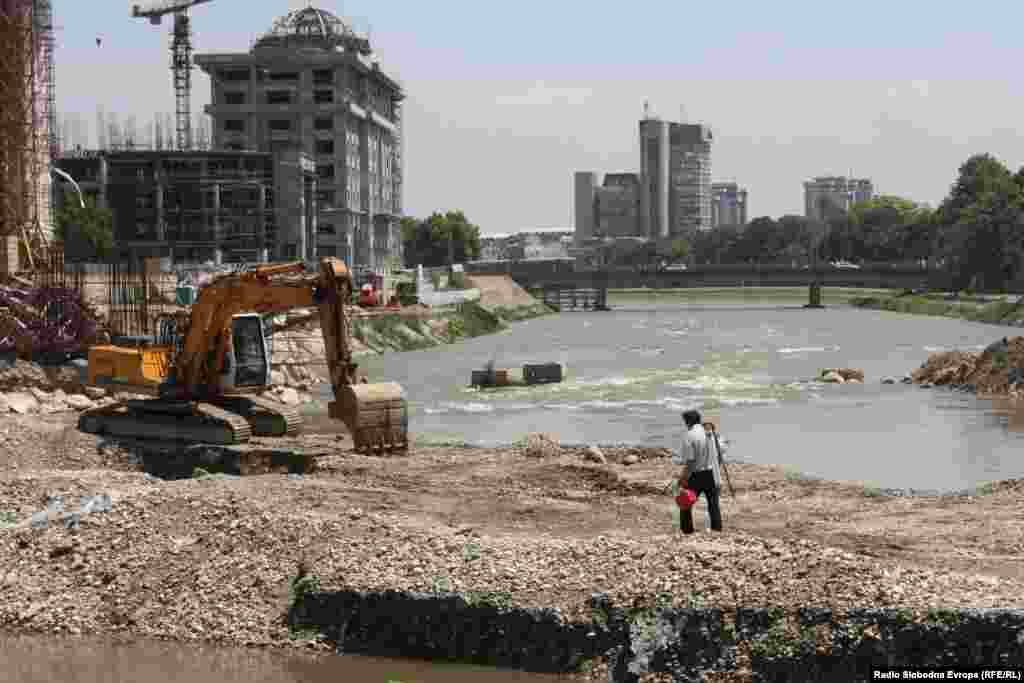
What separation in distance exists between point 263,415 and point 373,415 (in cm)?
384

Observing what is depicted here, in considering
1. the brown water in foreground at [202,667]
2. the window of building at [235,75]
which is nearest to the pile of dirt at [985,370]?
the brown water in foreground at [202,667]

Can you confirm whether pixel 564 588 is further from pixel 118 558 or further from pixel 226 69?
pixel 226 69

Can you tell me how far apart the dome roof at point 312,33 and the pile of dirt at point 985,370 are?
12434cm

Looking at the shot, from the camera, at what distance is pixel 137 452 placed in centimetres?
3275

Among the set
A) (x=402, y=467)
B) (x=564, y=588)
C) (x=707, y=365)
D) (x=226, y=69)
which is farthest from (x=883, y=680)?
(x=226, y=69)

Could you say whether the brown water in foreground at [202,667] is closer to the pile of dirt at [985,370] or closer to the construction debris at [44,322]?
the construction debris at [44,322]

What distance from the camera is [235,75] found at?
164250mm

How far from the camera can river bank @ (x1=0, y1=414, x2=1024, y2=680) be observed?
1727 centimetres

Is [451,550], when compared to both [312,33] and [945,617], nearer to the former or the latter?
[945,617]

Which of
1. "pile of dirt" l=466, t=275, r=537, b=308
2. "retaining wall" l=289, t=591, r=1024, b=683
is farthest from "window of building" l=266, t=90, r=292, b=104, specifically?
"retaining wall" l=289, t=591, r=1024, b=683

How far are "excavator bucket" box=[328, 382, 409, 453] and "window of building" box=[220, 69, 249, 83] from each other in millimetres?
140063

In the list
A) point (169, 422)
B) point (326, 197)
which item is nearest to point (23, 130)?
point (169, 422)

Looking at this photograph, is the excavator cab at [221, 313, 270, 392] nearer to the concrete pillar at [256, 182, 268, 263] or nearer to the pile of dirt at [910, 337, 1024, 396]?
the pile of dirt at [910, 337, 1024, 396]

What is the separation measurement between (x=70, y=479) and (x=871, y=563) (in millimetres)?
15028
